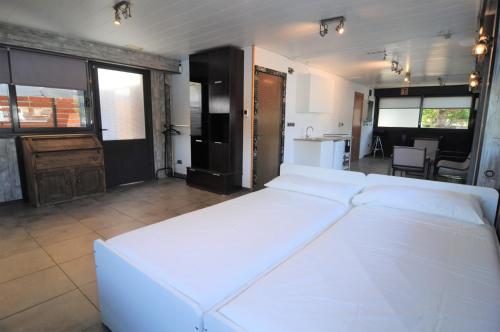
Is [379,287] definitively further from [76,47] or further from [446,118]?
[446,118]

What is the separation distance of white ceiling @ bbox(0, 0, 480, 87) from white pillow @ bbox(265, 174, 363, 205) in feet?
6.09

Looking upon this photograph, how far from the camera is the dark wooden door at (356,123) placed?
819 centimetres

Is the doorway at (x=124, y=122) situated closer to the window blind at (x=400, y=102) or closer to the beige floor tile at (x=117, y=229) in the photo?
the beige floor tile at (x=117, y=229)

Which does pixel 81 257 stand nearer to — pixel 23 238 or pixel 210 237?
pixel 23 238

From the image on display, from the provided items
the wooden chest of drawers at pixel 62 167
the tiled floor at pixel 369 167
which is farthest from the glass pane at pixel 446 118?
the wooden chest of drawers at pixel 62 167

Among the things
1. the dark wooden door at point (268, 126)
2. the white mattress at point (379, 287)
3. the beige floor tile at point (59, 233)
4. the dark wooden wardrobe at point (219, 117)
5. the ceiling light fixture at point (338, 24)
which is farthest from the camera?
the dark wooden door at point (268, 126)

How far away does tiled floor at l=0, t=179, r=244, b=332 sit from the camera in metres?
1.75

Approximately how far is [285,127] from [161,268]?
4339mm

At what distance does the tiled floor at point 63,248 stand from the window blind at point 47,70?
6.04ft

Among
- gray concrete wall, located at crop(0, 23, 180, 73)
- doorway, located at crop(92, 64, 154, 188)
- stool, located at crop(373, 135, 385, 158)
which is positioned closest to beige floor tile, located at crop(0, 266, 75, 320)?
doorway, located at crop(92, 64, 154, 188)

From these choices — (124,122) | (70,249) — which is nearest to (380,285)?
(70,249)

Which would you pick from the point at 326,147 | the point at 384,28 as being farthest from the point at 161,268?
the point at 326,147

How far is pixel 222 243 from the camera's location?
1568 millimetres

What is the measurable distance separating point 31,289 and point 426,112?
34.6 feet
